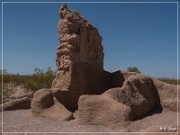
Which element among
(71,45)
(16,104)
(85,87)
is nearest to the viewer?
(71,45)

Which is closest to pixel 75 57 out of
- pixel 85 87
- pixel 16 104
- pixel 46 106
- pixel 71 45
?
pixel 71 45

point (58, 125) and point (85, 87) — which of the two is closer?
point (58, 125)

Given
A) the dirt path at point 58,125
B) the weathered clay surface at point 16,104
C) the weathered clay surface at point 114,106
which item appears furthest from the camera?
the weathered clay surface at point 16,104

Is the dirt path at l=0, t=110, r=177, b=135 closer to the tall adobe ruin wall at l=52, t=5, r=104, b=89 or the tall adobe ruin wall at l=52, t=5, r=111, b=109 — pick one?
the tall adobe ruin wall at l=52, t=5, r=111, b=109

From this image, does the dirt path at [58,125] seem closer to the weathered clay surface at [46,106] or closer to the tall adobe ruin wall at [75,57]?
the weathered clay surface at [46,106]

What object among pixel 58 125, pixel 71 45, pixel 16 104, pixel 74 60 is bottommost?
pixel 58 125

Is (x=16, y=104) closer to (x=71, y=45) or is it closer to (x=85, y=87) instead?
(x=85, y=87)

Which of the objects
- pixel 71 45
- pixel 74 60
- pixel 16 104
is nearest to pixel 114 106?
pixel 74 60

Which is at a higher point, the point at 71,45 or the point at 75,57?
the point at 71,45

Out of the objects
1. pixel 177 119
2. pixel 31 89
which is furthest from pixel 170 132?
pixel 31 89

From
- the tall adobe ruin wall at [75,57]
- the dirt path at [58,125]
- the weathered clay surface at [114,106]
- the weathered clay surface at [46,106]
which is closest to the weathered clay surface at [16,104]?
the dirt path at [58,125]

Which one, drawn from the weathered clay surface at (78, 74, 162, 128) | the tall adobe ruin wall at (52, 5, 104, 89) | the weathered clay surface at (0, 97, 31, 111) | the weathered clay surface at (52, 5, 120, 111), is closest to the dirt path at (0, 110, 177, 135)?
the weathered clay surface at (78, 74, 162, 128)

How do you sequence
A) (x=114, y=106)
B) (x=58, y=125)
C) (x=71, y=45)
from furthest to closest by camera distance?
(x=71, y=45) → (x=58, y=125) → (x=114, y=106)

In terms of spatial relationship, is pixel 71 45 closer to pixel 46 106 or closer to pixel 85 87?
pixel 85 87
